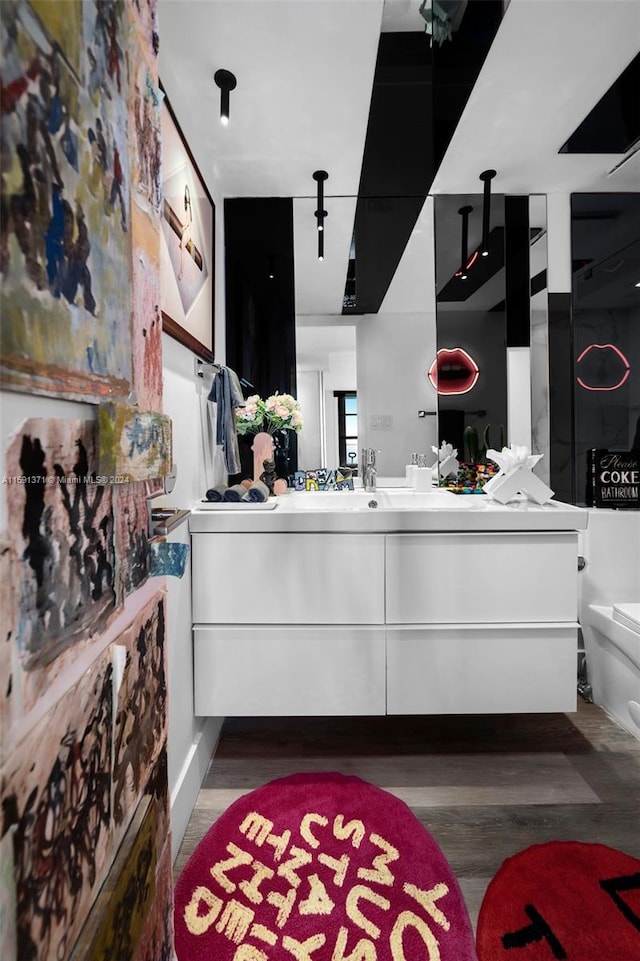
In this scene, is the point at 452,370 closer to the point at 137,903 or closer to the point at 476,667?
the point at 476,667

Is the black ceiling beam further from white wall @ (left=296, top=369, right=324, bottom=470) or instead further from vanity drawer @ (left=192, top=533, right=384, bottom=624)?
vanity drawer @ (left=192, top=533, right=384, bottom=624)

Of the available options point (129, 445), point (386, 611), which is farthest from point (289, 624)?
point (129, 445)

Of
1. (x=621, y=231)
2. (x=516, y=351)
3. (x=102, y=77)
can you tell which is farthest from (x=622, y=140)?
(x=102, y=77)

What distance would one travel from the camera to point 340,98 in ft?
5.17

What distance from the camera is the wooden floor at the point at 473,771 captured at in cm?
135

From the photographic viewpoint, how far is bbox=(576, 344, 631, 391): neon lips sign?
221 cm

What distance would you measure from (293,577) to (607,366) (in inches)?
70.8

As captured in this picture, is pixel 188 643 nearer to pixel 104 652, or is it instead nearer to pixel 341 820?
pixel 341 820

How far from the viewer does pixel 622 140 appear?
1.84m

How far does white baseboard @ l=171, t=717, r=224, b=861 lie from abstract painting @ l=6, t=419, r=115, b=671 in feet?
3.24

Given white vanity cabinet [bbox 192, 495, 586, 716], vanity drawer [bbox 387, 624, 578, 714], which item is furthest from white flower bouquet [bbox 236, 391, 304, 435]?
vanity drawer [bbox 387, 624, 578, 714]

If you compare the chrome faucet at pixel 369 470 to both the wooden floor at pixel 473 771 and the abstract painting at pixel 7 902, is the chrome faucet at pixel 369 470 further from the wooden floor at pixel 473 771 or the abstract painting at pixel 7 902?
the abstract painting at pixel 7 902

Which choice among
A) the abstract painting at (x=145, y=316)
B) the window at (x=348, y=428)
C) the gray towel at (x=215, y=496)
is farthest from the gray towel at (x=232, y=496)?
the abstract painting at (x=145, y=316)

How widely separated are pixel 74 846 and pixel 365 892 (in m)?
0.95
